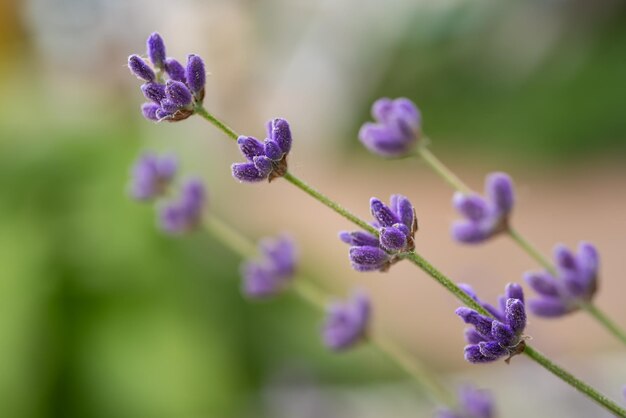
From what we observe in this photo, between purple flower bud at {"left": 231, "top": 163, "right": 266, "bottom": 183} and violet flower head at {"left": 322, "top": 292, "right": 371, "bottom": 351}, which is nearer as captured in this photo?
purple flower bud at {"left": 231, "top": 163, "right": 266, "bottom": 183}

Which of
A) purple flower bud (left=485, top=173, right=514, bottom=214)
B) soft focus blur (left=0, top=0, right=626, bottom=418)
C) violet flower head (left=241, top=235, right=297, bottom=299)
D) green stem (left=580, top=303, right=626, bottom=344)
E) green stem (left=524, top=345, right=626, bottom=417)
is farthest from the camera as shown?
soft focus blur (left=0, top=0, right=626, bottom=418)

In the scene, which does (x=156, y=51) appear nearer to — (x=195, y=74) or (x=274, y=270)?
(x=195, y=74)

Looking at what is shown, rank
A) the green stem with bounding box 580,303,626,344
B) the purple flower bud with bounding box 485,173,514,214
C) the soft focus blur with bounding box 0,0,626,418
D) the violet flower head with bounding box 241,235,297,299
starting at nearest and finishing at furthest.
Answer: the green stem with bounding box 580,303,626,344, the purple flower bud with bounding box 485,173,514,214, the violet flower head with bounding box 241,235,297,299, the soft focus blur with bounding box 0,0,626,418

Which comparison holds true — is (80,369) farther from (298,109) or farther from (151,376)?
(298,109)

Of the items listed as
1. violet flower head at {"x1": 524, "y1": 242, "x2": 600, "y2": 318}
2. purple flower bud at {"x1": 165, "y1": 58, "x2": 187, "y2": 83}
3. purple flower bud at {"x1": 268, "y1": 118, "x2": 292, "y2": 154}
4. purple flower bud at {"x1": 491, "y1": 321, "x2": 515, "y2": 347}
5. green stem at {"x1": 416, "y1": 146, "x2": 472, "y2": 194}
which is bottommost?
purple flower bud at {"x1": 491, "y1": 321, "x2": 515, "y2": 347}

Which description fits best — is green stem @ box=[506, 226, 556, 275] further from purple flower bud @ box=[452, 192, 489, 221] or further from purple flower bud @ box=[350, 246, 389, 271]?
purple flower bud @ box=[350, 246, 389, 271]

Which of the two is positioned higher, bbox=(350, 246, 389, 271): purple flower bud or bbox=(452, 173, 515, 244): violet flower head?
bbox=(452, 173, 515, 244): violet flower head

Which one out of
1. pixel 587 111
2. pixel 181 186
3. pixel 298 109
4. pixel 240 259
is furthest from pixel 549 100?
pixel 181 186

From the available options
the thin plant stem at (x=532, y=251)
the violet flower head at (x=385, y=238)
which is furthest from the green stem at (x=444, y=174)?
the violet flower head at (x=385, y=238)

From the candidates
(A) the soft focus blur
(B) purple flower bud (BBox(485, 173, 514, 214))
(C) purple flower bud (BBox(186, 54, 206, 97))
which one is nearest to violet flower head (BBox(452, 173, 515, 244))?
(B) purple flower bud (BBox(485, 173, 514, 214))

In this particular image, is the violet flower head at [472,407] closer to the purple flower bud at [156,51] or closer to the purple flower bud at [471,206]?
the purple flower bud at [471,206]
